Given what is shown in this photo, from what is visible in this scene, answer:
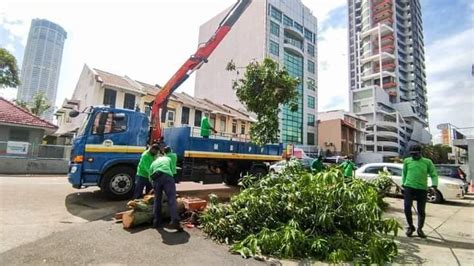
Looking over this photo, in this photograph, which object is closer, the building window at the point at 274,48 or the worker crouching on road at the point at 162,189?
the worker crouching on road at the point at 162,189

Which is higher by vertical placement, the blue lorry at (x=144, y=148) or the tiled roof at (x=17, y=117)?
the tiled roof at (x=17, y=117)

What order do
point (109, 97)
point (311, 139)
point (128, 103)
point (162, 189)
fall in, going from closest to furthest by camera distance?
point (162, 189) < point (109, 97) < point (128, 103) < point (311, 139)

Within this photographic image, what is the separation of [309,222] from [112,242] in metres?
3.00

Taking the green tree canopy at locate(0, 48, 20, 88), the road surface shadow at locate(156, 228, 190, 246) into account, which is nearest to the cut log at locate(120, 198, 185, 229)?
the road surface shadow at locate(156, 228, 190, 246)

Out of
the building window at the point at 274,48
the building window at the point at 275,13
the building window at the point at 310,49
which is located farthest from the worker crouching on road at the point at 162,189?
the building window at the point at 310,49

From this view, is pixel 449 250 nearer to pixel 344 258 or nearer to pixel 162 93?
pixel 344 258

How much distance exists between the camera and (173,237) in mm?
4602

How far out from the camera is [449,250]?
4273 millimetres

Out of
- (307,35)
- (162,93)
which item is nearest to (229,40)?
(307,35)

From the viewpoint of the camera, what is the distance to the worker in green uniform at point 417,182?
520 cm

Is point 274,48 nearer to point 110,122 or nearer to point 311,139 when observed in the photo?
point 311,139

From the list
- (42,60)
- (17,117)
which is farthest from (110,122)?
(42,60)

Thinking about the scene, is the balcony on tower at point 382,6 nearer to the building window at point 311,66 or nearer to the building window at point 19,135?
the building window at point 311,66

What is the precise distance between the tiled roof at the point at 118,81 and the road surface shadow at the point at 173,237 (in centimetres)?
1890
